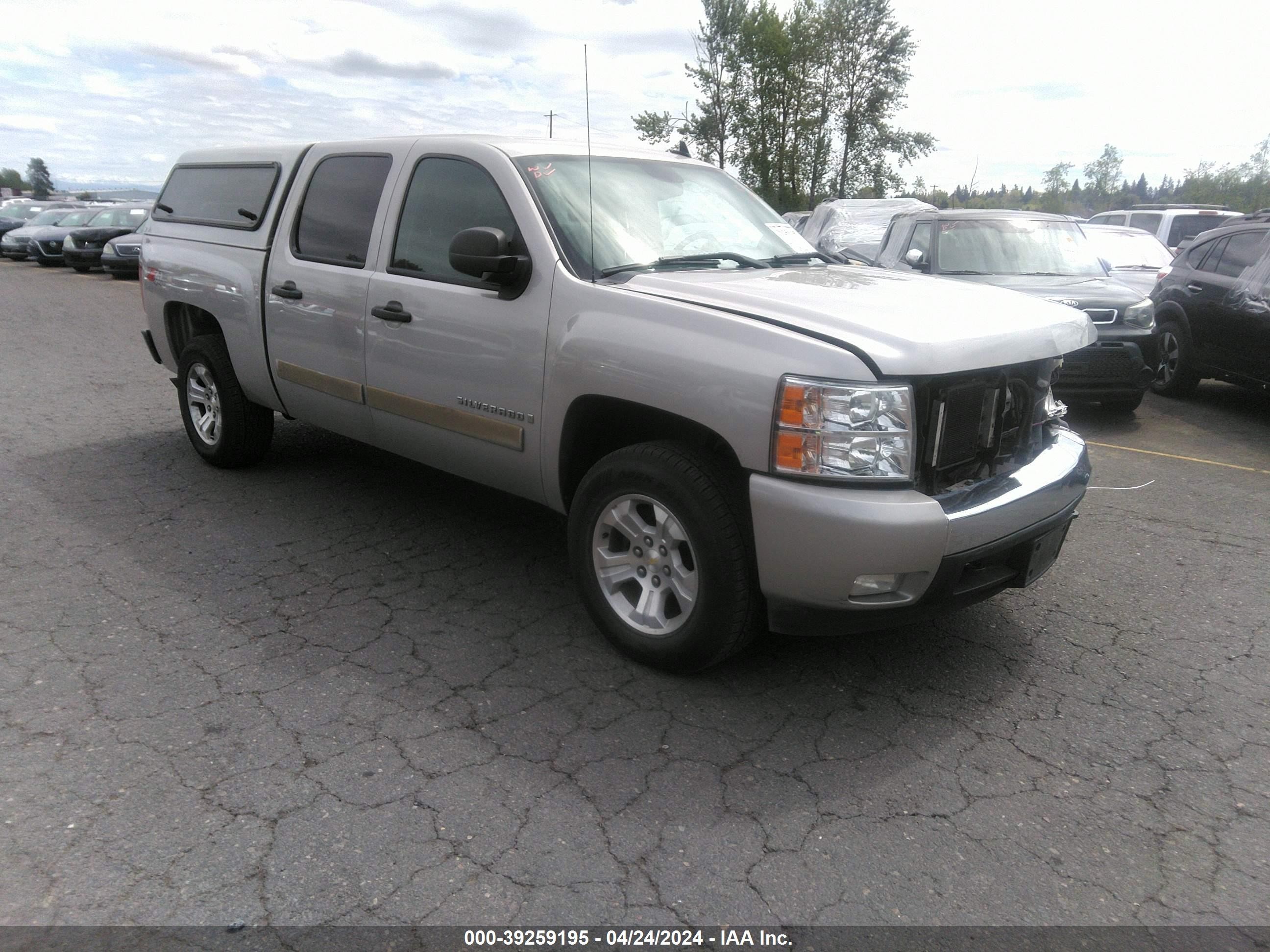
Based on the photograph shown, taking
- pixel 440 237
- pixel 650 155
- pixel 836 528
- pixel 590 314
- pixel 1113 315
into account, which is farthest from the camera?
pixel 1113 315

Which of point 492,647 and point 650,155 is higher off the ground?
point 650,155

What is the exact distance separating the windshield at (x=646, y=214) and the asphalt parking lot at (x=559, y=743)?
1.54m

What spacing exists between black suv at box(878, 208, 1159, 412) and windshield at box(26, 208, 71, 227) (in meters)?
25.7

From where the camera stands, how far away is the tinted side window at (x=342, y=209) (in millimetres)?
4656

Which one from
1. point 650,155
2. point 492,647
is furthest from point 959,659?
point 650,155

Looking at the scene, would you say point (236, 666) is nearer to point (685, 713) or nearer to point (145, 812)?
point (145, 812)

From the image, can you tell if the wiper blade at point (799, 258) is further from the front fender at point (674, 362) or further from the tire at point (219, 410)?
the tire at point (219, 410)

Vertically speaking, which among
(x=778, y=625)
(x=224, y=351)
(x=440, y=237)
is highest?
(x=440, y=237)

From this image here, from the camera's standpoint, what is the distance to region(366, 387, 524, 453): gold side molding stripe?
3988mm

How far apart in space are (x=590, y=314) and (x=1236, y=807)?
2.62 metres

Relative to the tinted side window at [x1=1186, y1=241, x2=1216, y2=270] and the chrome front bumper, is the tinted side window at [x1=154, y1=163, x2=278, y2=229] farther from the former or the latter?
the tinted side window at [x1=1186, y1=241, x2=1216, y2=270]

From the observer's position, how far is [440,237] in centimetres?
432

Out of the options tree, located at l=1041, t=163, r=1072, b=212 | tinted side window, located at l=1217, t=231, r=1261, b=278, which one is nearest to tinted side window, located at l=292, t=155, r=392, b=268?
tinted side window, located at l=1217, t=231, r=1261, b=278

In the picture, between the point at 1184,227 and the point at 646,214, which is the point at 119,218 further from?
the point at 646,214
